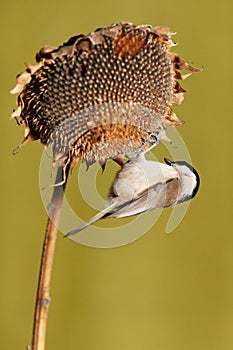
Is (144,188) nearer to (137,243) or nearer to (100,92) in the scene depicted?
(100,92)

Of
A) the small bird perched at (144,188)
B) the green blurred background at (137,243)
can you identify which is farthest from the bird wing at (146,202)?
the green blurred background at (137,243)

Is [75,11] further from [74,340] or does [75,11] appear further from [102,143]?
[102,143]

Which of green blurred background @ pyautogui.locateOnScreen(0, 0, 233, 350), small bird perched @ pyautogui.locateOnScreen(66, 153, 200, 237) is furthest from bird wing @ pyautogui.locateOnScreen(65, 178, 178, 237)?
green blurred background @ pyautogui.locateOnScreen(0, 0, 233, 350)

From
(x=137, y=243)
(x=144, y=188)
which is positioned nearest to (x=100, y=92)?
(x=144, y=188)

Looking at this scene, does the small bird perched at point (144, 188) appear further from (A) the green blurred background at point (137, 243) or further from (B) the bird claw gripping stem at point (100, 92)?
(A) the green blurred background at point (137, 243)

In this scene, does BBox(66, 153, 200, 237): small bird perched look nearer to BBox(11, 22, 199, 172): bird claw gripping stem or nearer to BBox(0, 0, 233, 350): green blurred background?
BBox(11, 22, 199, 172): bird claw gripping stem
